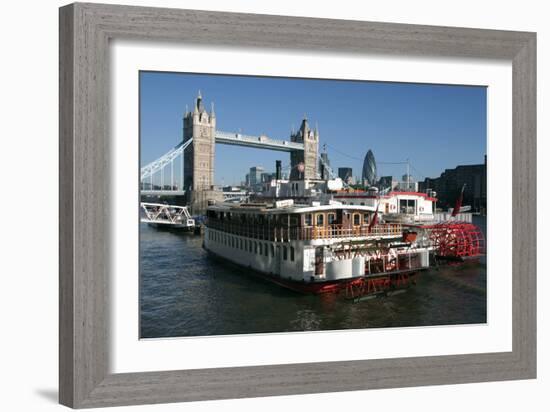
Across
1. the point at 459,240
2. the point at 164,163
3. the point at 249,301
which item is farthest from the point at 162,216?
the point at 459,240

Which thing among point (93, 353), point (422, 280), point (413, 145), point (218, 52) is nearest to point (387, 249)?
point (422, 280)

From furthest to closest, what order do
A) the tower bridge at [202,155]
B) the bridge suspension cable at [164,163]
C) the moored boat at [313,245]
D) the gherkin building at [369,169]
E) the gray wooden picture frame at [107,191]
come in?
the gherkin building at [369,169], the moored boat at [313,245], the tower bridge at [202,155], the bridge suspension cable at [164,163], the gray wooden picture frame at [107,191]

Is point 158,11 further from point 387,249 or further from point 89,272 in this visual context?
point 387,249

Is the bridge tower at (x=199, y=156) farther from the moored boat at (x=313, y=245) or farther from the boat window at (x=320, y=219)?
the boat window at (x=320, y=219)

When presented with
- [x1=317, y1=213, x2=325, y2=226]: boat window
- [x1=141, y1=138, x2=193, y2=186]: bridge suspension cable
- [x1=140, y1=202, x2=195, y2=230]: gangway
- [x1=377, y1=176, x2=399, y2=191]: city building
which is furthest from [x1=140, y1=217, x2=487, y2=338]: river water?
[x1=377, y1=176, x2=399, y2=191]: city building

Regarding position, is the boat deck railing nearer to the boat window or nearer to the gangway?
the boat window

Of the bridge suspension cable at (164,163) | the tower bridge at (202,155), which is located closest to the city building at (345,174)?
the tower bridge at (202,155)
